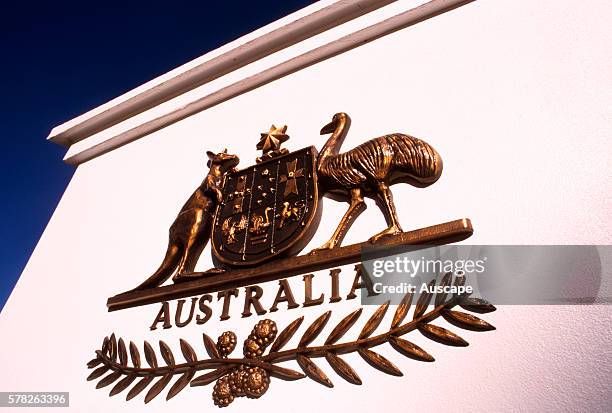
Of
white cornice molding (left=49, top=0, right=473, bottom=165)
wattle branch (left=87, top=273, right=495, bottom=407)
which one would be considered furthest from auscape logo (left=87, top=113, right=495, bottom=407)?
white cornice molding (left=49, top=0, right=473, bottom=165)

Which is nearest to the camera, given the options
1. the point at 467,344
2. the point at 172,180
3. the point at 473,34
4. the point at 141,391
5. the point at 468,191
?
the point at 467,344

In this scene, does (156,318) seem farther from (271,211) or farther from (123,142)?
(123,142)

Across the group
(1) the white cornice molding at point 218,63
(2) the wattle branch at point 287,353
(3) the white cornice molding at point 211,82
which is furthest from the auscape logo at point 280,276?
(1) the white cornice molding at point 218,63

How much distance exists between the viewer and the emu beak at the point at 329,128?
1.55 meters

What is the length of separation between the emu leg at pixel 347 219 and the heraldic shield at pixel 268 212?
95mm

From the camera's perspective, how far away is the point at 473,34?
1.51 metres

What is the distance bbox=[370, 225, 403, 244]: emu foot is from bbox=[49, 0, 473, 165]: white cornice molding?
977mm

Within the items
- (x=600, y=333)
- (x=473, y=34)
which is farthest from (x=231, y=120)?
(x=600, y=333)

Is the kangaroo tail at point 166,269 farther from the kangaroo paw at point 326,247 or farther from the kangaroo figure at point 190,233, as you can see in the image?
the kangaroo paw at point 326,247

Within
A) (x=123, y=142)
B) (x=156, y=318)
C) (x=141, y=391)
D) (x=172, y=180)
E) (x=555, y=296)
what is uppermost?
(x=123, y=142)

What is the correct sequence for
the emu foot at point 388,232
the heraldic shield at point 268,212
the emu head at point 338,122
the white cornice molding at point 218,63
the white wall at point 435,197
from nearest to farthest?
the white wall at point 435,197 < the emu foot at point 388,232 < the heraldic shield at point 268,212 < the emu head at point 338,122 < the white cornice molding at point 218,63

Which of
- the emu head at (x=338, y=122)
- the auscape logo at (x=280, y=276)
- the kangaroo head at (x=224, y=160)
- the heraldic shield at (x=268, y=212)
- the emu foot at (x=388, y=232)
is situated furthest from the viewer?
the kangaroo head at (x=224, y=160)

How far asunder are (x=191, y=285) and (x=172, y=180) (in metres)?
0.66

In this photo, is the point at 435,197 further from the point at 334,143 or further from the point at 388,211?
the point at 334,143
